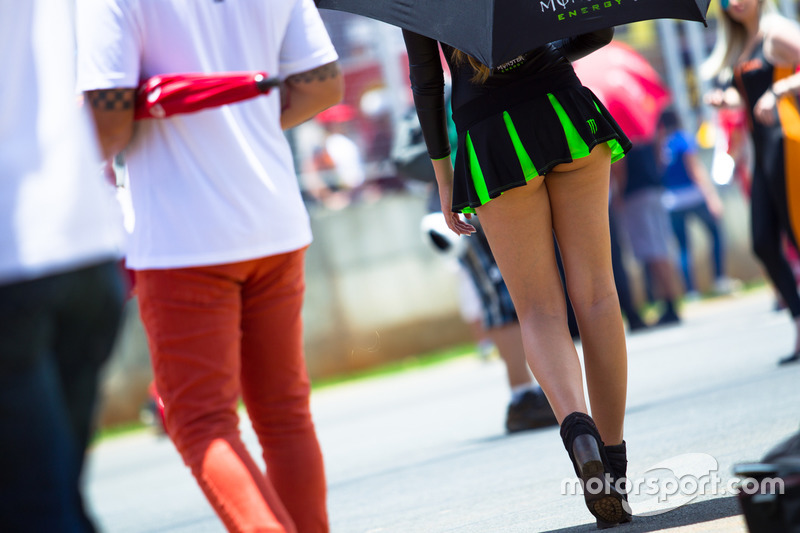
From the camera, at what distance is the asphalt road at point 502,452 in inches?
154

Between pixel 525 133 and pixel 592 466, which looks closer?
pixel 592 466

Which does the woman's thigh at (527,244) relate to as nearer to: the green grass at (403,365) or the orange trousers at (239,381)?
the orange trousers at (239,381)

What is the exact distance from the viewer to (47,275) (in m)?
2.09

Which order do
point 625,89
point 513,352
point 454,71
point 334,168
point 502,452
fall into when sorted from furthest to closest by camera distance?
point 334,168 < point 625,89 < point 513,352 < point 502,452 < point 454,71

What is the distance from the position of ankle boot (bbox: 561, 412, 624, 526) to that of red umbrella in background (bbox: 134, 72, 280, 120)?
122 centimetres

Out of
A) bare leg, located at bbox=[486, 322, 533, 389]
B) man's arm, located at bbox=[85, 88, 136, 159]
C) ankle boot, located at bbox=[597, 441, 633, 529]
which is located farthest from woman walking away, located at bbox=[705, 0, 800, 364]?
man's arm, located at bbox=[85, 88, 136, 159]

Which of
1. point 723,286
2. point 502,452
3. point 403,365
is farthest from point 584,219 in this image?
point 723,286

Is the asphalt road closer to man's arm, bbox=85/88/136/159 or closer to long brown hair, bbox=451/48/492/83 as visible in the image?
long brown hair, bbox=451/48/492/83

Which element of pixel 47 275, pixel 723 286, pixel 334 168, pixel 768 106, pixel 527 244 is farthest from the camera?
pixel 334 168

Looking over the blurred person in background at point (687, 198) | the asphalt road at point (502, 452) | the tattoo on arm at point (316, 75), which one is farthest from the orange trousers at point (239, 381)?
the blurred person in background at point (687, 198)

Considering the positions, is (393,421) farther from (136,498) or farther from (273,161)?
(273,161)

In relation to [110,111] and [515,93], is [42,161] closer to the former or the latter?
[110,111]

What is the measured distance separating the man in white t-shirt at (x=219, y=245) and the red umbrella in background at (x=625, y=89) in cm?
687

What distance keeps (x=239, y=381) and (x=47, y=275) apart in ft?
3.13
